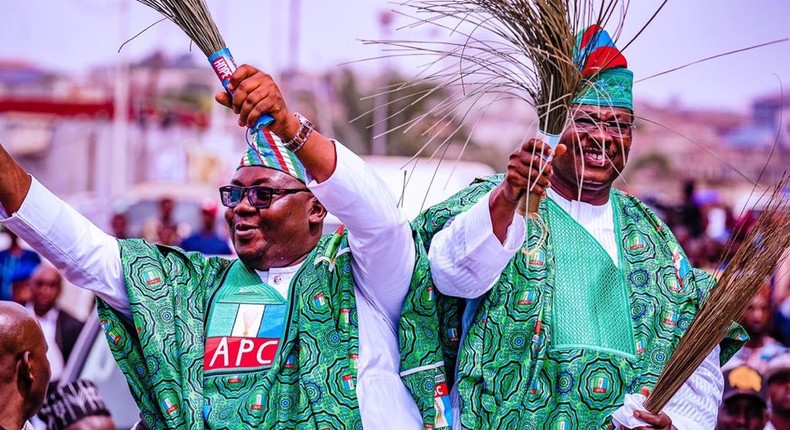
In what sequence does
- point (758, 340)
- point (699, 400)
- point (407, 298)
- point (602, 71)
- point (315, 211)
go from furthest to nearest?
Result: 1. point (758, 340)
2. point (315, 211)
3. point (699, 400)
4. point (602, 71)
5. point (407, 298)

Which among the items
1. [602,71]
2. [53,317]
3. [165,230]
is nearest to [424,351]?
[602,71]

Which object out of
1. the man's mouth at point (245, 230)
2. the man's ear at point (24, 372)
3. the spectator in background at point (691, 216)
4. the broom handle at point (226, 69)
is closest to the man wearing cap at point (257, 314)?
the man's mouth at point (245, 230)

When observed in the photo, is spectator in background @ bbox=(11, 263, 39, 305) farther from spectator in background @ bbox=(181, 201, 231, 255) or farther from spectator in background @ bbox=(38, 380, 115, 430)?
spectator in background @ bbox=(38, 380, 115, 430)

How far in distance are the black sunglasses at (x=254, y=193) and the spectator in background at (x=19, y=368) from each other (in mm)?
938

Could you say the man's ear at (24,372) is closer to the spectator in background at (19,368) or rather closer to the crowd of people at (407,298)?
the spectator in background at (19,368)

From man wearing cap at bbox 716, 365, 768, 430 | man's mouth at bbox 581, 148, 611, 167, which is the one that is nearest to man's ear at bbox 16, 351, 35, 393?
man's mouth at bbox 581, 148, 611, 167

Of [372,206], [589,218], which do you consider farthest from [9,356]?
[589,218]

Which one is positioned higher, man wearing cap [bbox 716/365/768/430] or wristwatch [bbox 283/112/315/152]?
wristwatch [bbox 283/112/315/152]

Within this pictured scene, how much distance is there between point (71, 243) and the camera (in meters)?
3.88

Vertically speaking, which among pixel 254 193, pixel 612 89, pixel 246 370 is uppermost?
pixel 612 89

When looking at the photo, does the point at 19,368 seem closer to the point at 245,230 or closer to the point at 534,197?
the point at 245,230

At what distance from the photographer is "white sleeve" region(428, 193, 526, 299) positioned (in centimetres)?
377

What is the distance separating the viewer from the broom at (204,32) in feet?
11.6

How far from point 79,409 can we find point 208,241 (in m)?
7.38
